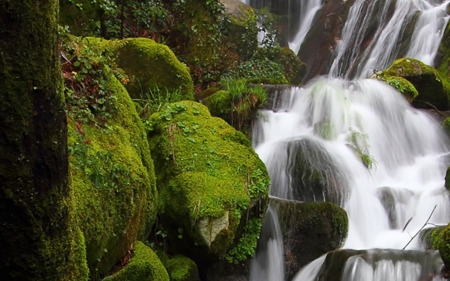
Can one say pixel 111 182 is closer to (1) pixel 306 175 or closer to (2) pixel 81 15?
(1) pixel 306 175

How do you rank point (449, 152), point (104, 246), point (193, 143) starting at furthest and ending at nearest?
point (449, 152) → point (193, 143) → point (104, 246)

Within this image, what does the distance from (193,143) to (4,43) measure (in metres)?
4.04

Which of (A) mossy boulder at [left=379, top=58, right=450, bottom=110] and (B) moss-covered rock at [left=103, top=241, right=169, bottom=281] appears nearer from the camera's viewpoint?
(B) moss-covered rock at [left=103, top=241, right=169, bottom=281]

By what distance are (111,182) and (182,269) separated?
4.92 feet

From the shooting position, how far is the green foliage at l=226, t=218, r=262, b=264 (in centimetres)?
532

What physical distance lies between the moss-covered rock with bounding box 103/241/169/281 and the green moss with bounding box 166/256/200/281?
537 millimetres

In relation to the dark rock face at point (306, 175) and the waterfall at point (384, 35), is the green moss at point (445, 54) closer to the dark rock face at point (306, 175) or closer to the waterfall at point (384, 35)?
the waterfall at point (384, 35)

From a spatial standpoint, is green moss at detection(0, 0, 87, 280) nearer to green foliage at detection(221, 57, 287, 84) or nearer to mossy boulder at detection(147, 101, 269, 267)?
mossy boulder at detection(147, 101, 269, 267)

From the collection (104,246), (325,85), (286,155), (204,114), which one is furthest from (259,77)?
(104,246)

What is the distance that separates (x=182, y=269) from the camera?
15.3 feet

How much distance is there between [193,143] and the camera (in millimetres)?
5629

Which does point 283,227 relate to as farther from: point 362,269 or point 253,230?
point 362,269

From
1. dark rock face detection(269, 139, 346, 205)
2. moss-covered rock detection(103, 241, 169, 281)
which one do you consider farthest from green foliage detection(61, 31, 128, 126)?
dark rock face detection(269, 139, 346, 205)

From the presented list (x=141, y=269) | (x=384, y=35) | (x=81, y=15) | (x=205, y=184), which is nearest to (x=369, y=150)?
(x=205, y=184)
